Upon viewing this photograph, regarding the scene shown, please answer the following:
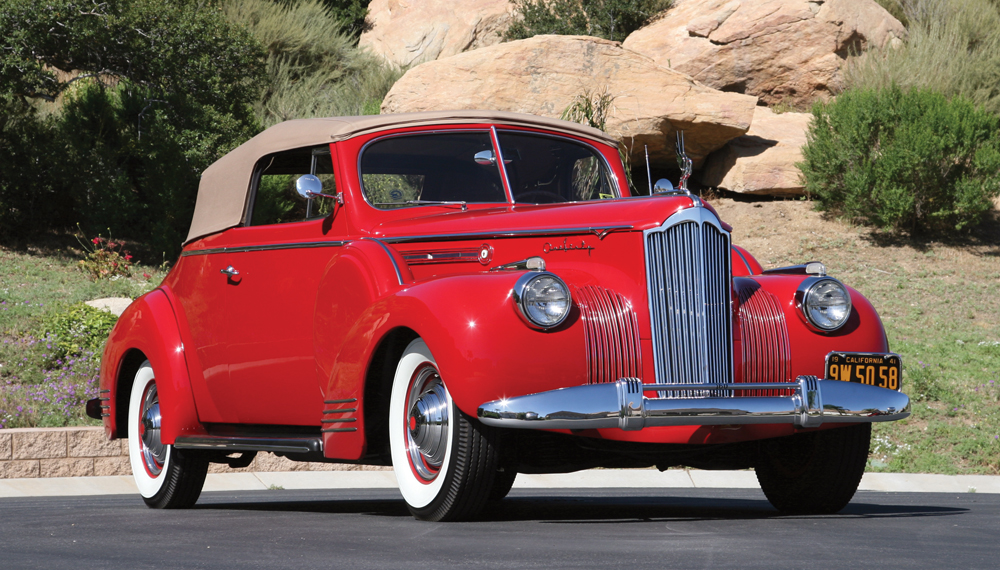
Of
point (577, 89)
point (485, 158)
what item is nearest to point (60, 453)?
point (485, 158)

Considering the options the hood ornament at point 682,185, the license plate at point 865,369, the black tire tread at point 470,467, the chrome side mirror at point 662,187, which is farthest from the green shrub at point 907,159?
the black tire tread at point 470,467

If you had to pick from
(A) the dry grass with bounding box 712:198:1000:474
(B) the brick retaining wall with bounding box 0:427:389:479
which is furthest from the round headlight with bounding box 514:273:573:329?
(A) the dry grass with bounding box 712:198:1000:474

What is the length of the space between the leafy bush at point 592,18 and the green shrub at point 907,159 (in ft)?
30.8

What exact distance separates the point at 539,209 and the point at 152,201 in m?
17.2

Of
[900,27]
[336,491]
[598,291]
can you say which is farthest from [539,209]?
[900,27]

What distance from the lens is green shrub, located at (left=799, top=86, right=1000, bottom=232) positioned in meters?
19.4

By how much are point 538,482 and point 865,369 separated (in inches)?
185

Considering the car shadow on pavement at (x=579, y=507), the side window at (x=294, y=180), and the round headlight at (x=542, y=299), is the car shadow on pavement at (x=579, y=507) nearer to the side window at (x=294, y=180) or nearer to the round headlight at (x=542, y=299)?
the round headlight at (x=542, y=299)

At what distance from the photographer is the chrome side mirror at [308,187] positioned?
5.40 metres

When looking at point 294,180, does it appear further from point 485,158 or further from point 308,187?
point 485,158

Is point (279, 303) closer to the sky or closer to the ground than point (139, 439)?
closer to the sky

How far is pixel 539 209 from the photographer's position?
518 cm

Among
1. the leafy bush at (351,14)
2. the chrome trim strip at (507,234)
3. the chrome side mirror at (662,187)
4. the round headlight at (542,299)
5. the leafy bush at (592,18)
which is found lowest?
Answer: the round headlight at (542,299)

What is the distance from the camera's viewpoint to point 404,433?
15.7 ft
